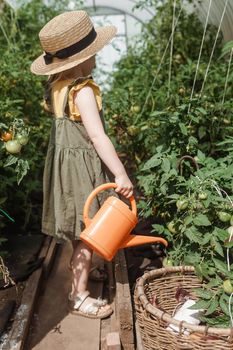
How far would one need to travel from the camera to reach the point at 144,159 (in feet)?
10.9

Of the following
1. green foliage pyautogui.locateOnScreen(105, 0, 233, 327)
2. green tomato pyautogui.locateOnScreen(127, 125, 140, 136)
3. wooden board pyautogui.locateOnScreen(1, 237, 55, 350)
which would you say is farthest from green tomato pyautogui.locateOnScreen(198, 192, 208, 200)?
green tomato pyautogui.locateOnScreen(127, 125, 140, 136)

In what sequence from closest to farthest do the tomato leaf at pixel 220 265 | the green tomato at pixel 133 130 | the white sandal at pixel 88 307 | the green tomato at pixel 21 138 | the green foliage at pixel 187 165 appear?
the tomato leaf at pixel 220 265
the green foliage at pixel 187 165
the green tomato at pixel 21 138
the white sandal at pixel 88 307
the green tomato at pixel 133 130

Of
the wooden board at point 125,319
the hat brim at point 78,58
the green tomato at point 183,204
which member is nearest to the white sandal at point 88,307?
the wooden board at point 125,319

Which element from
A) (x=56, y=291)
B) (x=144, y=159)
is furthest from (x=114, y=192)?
(x=144, y=159)

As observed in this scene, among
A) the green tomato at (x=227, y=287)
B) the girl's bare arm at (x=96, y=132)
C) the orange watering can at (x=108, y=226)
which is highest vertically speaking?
the girl's bare arm at (x=96, y=132)

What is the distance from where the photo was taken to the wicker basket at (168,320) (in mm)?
1534

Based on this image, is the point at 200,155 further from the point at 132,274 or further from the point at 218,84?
the point at 218,84

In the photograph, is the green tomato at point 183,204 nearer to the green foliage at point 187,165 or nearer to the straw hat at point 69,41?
the green foliage at point 187,165

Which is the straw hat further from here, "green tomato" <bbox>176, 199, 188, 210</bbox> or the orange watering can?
"green tomato" <bbox>176, 199, 188, 210</bbox>

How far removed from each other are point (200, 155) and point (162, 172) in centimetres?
21

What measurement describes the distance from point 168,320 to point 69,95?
1.00 meters

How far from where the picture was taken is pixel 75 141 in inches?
82.6

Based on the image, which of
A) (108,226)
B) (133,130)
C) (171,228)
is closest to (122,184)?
(108,226)

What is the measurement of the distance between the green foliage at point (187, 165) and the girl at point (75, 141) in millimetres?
271
